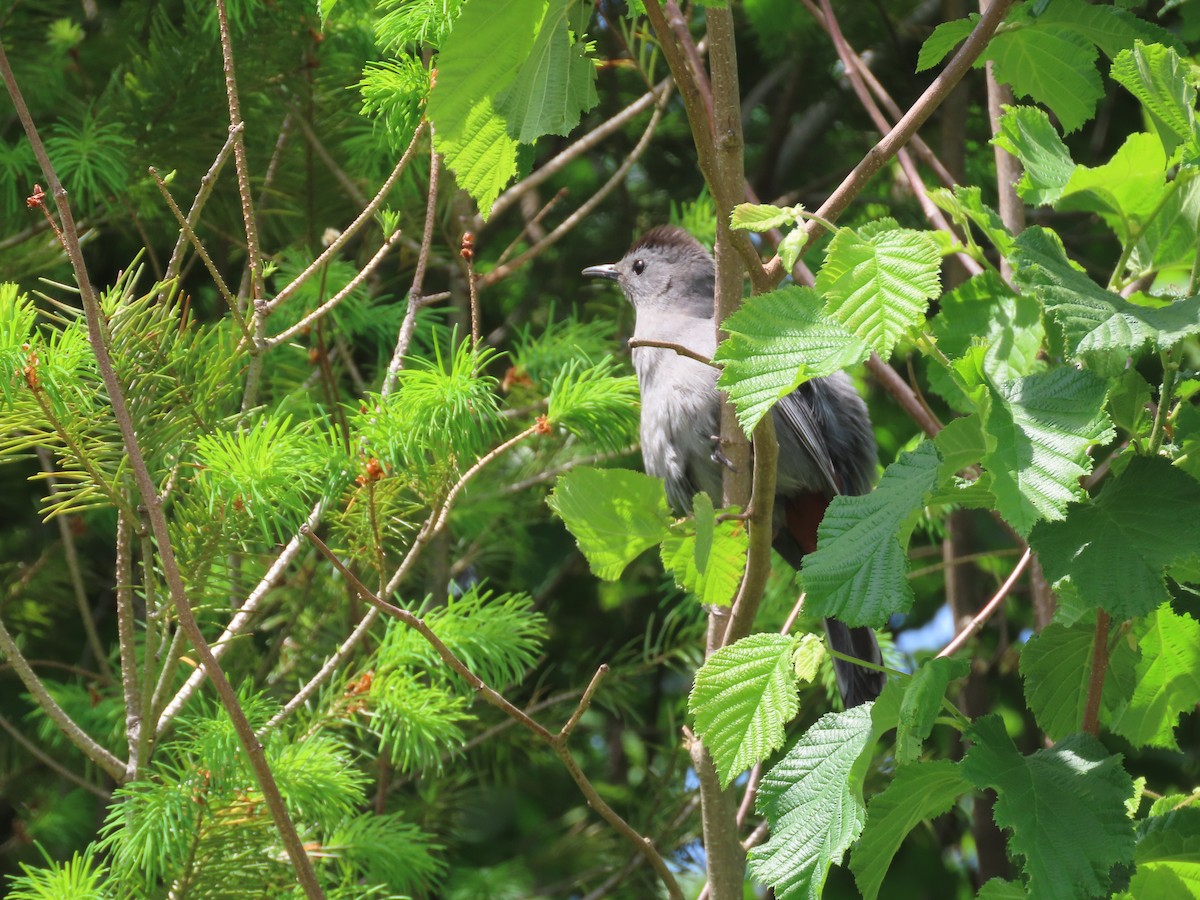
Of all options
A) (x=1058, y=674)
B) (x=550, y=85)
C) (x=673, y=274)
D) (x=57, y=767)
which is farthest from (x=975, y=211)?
(x=673, y=274)

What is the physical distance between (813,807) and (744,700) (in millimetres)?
170

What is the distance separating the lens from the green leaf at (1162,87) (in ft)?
4.91

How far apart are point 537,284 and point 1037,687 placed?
3585 mm

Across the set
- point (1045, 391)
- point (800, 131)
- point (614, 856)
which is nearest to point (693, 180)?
point (800, 131)

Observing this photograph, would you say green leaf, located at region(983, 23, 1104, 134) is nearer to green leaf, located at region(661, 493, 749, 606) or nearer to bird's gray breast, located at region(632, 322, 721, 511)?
green leaf, located at region(661, 493, 749, 606)

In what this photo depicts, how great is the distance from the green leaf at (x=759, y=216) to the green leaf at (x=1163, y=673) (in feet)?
2.41

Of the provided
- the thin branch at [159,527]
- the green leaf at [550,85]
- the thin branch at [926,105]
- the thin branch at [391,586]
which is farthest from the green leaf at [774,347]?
the thin branch at [391,586]

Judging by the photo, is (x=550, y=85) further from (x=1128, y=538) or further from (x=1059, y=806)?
(x=1059, y=806)

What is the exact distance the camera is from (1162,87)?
1.51m

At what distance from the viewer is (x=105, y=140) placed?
2.97 metres

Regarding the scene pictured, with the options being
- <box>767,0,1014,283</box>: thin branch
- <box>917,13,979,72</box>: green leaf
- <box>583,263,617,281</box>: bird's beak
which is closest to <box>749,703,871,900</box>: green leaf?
<box>767,0,1014,283</box>: thin branch

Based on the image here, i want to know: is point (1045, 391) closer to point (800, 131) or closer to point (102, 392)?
point (102, 392)

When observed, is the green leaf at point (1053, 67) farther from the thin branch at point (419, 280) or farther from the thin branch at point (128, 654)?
the thin branch at point (128, 654)

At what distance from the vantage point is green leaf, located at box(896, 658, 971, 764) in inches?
58.6
